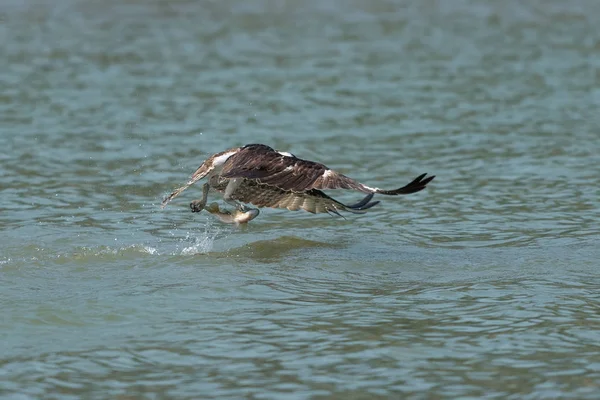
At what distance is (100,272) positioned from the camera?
394 inches

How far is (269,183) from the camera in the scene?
9531 mm

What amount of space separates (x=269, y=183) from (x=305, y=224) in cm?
265

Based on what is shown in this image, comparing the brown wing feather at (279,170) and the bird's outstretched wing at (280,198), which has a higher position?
the brown wing feather at (279,170)

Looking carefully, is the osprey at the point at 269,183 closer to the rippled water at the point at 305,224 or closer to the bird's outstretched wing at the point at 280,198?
the bird's outstretched wing at the point at 280,198

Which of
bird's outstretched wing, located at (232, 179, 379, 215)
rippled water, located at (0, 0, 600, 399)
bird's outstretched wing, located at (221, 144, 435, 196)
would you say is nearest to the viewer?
rippled water, located at (0, 0, 600, 399)

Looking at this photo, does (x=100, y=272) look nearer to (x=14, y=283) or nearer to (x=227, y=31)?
(x=14, y=283)

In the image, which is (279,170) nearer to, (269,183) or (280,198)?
(269,183)

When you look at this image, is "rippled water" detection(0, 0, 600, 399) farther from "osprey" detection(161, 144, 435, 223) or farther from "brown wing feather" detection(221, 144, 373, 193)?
"brown wing feather" detection(221, 144, 373, 193)

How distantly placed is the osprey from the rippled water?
21.0 inches

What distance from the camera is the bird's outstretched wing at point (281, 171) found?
29.5ft

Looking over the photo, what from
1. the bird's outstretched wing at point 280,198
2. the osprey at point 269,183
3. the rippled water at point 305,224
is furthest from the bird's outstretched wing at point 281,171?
the rippled water at point 305,224

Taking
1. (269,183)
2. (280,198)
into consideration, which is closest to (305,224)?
(280,198)

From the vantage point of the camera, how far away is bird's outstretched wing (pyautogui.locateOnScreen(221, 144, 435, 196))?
29.5 ft

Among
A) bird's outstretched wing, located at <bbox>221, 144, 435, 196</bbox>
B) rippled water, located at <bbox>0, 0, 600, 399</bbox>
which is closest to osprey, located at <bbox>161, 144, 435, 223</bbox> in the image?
bird's outstretched wing, located at <bbox>221, 144, 435, 196</bbox>
